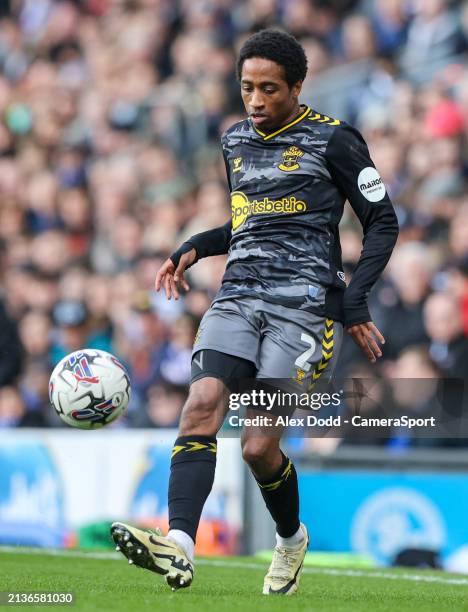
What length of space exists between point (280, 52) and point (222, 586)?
2453mm

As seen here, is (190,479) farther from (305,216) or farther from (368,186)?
(368,186)

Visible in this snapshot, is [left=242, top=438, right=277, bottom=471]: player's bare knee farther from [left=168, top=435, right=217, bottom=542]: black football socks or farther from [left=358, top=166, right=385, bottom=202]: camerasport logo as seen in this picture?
[left=358, top=166, right=385, bottom=202]: camerasport logo

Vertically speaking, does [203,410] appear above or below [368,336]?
below

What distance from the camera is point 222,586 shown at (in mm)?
6066

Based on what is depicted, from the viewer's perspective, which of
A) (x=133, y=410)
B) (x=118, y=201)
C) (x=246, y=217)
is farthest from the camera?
(x=118, y=201)

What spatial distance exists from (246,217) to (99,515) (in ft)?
17.2

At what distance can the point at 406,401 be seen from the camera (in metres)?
8.13

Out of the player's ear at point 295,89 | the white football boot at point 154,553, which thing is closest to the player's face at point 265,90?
the player's ear at point 295,89

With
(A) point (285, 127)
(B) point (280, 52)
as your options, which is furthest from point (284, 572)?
(B) point (280, 52)

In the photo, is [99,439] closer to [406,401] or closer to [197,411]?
[406,401]

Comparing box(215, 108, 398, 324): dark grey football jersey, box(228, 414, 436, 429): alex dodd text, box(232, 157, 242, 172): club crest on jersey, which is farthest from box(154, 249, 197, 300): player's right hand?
box(228, 414, 436, 429): alex dodd text

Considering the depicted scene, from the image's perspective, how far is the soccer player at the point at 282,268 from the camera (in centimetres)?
521

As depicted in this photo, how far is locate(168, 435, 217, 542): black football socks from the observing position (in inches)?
197

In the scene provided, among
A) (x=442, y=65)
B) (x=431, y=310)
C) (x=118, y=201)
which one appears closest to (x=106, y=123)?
(x=118, y=201)
